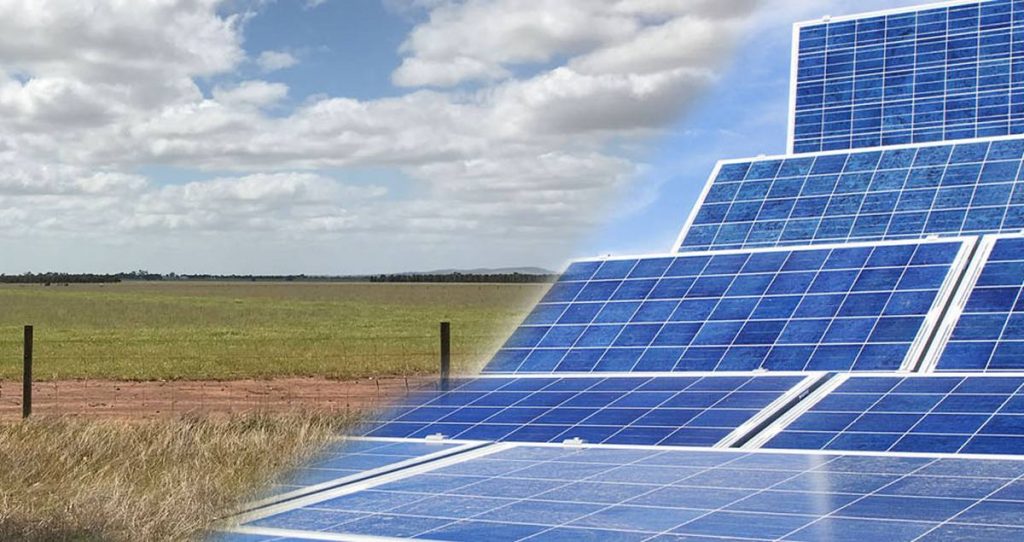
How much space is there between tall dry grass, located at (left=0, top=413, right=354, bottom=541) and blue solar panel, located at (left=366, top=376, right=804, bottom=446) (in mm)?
1456

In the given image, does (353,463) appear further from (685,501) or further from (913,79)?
(913,79)

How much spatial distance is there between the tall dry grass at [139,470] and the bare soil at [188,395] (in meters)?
5.09

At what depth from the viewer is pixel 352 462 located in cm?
889

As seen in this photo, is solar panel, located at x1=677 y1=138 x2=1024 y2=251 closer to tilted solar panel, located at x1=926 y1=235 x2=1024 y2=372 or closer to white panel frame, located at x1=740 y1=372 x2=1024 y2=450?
tilted solar panel, located at x1=926 y1=235 x2=1024 y2=372

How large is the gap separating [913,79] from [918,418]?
559 inches

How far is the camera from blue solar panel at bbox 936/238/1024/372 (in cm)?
983

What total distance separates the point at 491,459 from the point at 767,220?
34.7 feet

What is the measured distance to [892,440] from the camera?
8.45m

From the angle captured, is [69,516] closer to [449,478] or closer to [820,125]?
[449,478]

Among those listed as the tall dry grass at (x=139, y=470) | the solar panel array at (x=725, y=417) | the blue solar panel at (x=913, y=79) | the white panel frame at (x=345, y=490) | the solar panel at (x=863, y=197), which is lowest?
the tall dry grass at (x=139, y=470)

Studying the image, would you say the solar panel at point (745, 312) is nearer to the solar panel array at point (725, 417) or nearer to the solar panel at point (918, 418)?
the solar panel array at point (725, 417)

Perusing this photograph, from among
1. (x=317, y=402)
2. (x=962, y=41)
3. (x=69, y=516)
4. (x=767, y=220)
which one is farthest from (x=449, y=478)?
(x=962, y=41)

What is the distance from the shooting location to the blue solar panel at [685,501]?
249 inches

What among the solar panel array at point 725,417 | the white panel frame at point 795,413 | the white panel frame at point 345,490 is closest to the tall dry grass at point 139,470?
the solar panel array at point 725,417
